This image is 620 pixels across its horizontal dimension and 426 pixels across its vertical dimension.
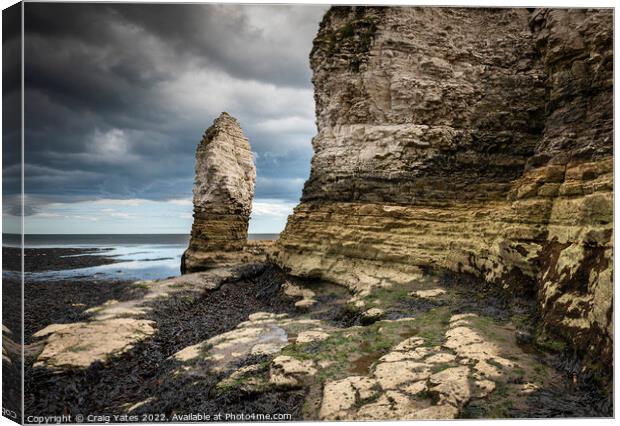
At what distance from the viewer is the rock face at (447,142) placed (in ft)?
23.6

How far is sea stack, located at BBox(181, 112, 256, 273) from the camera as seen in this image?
22.6 metres

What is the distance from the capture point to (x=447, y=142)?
10953 mm

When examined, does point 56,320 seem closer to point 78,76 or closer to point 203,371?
point 203,371

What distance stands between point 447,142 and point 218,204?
51.7 feet

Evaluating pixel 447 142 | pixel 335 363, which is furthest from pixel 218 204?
pixel 335 363

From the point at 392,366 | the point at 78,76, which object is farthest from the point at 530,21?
the point at 78,76

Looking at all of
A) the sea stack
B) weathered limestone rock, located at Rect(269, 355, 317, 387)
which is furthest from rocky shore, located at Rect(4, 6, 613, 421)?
the sea stack

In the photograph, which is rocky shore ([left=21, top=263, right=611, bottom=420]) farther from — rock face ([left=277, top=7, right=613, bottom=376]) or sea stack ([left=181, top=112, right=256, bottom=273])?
sea stack ([left=181, top=112, right=256, bottom=273])

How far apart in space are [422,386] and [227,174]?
20.3 meters

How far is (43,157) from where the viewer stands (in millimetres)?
5898

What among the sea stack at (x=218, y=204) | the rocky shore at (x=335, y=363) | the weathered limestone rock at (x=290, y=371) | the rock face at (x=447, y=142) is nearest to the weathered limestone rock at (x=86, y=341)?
the rocky shore at (x=335, y=363)

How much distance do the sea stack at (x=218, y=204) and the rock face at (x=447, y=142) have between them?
972cm

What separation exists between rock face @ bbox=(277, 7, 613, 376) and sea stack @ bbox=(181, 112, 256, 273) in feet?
31.9

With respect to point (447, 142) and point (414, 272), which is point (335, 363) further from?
point (447, 142)
